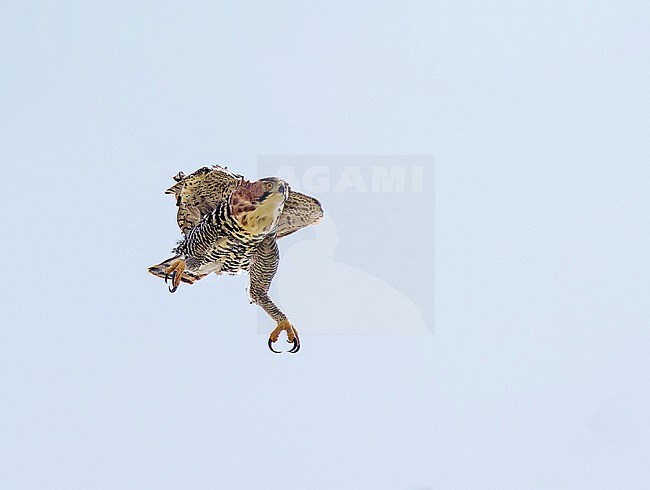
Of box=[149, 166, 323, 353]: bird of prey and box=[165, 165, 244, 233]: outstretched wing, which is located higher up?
box=[165, 165, 244, 233]: outstretched wing

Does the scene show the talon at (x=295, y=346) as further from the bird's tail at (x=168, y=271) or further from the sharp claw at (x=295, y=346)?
the bird's tail at (x=168, y=271)

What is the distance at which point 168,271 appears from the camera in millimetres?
11641

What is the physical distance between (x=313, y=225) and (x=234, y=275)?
1.63 meters

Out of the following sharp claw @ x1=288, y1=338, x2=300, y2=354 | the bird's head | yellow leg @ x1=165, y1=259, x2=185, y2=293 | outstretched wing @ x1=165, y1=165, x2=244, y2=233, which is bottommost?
sharp claw @ x1=288, y1=338, x2=300, y2=354

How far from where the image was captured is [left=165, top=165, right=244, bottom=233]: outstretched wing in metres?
12.3

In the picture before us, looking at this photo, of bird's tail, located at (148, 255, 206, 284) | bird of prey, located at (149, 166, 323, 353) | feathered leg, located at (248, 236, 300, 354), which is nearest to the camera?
bird of prey, located at (149, 166, 323, 353)

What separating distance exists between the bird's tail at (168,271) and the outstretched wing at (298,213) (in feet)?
5.02

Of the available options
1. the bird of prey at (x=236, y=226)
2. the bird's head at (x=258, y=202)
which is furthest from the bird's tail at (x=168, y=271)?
the bird's head at (x=258, y=202)

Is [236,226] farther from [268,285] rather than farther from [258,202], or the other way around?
[268,285]

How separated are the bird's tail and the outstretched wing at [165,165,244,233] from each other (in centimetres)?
77

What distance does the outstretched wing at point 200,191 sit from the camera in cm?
1227

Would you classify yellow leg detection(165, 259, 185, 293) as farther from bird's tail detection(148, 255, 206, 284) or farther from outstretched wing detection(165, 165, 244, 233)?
outstretched wing detection(165, 165, 244, 233)

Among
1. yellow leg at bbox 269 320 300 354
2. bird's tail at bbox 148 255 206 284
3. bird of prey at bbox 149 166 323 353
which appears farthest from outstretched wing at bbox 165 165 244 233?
yellow leg at bbox 269 320 300 354

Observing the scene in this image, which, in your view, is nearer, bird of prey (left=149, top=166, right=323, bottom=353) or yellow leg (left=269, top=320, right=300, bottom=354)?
bird of prey (left=149, top=166, right=323, bottom=353)
